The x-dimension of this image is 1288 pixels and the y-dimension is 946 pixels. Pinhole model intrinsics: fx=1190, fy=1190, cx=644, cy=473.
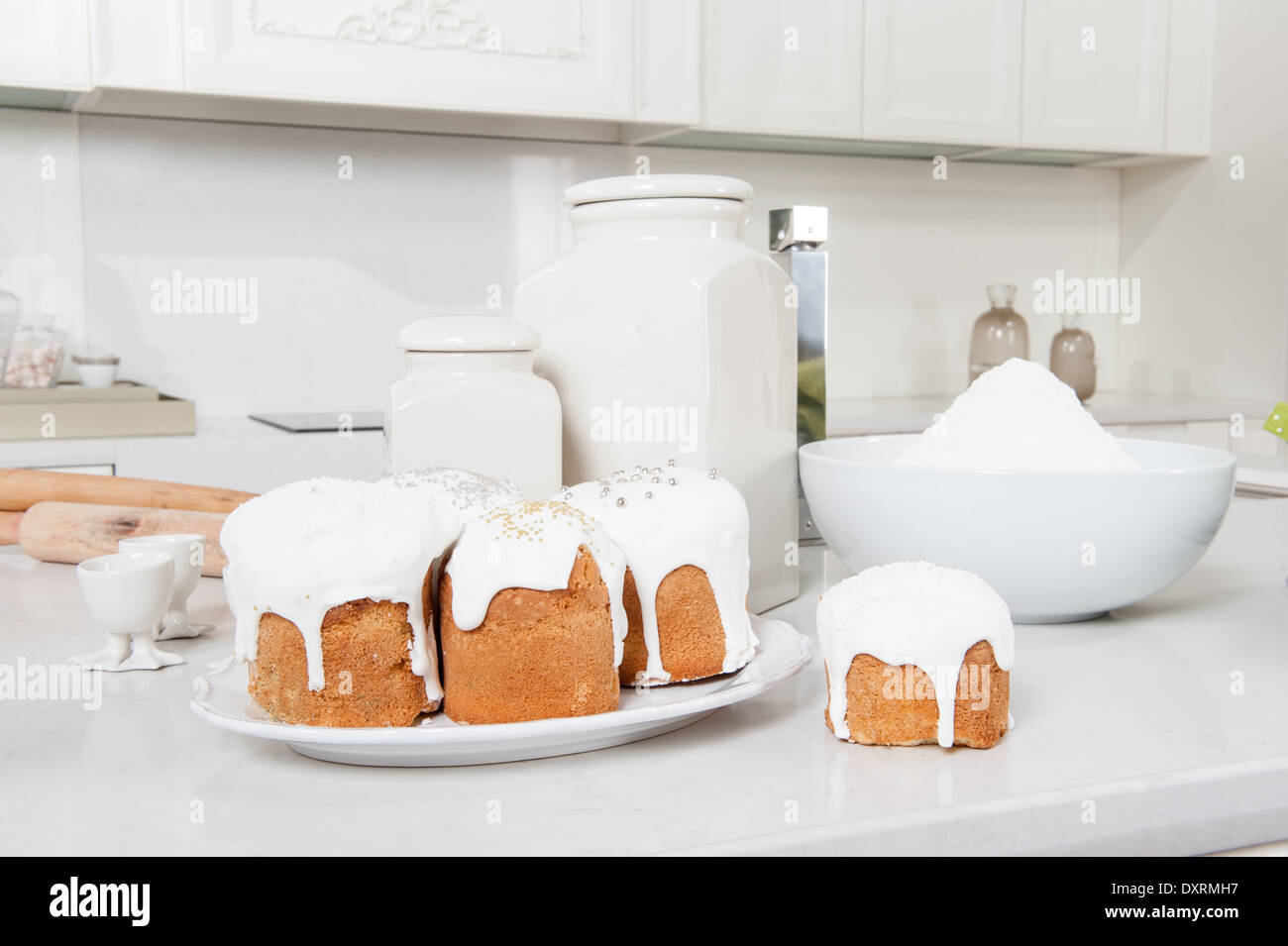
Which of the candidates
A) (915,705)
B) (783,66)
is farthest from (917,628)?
(783,66)

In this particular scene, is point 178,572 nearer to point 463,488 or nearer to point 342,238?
point 463,488

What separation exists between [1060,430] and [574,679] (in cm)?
42

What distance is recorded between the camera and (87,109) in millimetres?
2445

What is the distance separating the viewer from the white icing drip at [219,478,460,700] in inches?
22.6

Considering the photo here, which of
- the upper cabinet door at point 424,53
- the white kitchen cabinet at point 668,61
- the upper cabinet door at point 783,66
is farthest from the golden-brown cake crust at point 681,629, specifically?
the upper cabinet door at point 783,66

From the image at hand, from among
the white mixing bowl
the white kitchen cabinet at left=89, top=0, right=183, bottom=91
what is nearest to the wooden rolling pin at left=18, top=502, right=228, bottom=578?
the white mixing bowl

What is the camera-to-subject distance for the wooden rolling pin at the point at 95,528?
1012mm

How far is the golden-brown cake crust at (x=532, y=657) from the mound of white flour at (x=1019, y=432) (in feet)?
1.11

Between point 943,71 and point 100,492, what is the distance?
236 cm

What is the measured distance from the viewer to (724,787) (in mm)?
552

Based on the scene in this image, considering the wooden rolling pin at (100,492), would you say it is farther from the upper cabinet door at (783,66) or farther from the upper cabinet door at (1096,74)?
the upper cabinet door at (1096,74)

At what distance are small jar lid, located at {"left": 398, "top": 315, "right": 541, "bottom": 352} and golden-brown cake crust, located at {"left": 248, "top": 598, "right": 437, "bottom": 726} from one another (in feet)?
0.90
